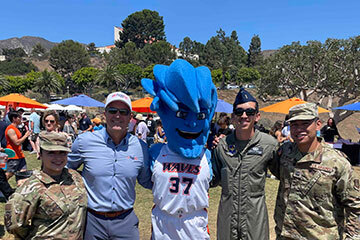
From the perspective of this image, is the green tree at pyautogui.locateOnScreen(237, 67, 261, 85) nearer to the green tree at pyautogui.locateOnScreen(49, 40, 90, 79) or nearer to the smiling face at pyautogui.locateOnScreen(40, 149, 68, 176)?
the green tree at pyautogui.locateOnScreen(49, 40, 90, 79)

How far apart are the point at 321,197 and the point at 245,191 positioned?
2.15 ft

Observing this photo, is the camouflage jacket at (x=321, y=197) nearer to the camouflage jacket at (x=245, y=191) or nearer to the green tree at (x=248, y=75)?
the camouflage jacket at (x=245, y=191)

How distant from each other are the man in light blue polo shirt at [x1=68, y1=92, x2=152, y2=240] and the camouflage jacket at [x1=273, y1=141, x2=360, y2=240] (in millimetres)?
1350

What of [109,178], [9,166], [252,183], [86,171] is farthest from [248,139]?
[9,166]

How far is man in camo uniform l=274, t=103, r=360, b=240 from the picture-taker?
238 centimetres

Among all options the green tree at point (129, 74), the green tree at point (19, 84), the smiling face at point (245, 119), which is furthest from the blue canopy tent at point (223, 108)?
the green tree at point (19, 84)

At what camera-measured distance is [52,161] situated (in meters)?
2.30

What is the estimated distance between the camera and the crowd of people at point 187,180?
7.55ft

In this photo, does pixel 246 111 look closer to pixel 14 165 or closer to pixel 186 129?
pixel 186 129

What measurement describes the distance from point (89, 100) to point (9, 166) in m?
8.60

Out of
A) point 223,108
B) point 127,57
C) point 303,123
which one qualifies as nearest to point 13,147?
point 303,123

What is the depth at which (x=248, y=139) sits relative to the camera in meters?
2.87

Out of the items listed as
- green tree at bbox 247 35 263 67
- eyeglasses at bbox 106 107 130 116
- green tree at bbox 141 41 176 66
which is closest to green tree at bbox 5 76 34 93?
green tree at bbox 141 41 176 66

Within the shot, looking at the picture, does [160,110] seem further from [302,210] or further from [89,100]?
[89,100]
